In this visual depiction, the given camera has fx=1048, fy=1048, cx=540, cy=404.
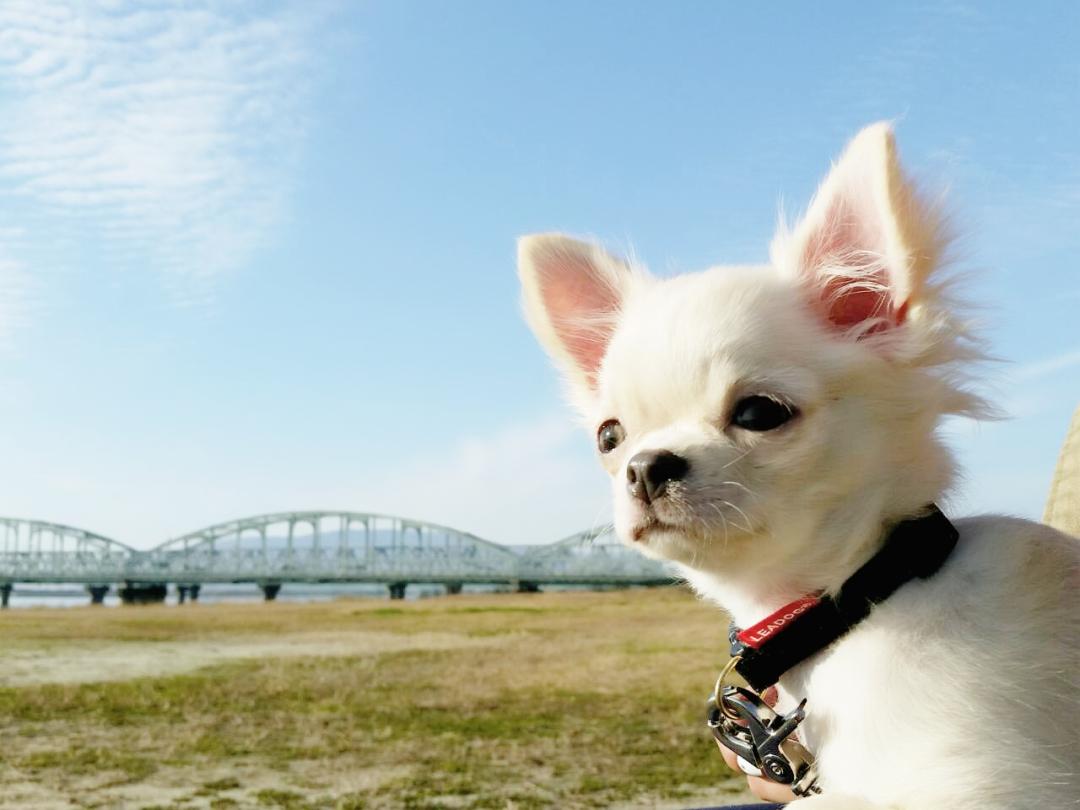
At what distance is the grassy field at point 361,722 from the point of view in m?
7.52

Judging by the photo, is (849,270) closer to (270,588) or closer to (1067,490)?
(1067,490)

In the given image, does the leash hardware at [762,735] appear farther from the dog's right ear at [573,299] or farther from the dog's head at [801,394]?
the dog's right ear at [573,299]

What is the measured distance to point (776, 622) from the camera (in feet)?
6.24

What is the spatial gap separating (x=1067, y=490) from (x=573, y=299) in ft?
5.35

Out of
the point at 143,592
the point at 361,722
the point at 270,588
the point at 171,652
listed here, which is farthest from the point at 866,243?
the point at 143,592

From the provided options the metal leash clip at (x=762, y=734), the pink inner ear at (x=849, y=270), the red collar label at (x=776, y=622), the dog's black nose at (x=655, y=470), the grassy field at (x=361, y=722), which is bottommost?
the grassy field at (x=361, y=722)

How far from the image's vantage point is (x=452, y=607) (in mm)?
31484

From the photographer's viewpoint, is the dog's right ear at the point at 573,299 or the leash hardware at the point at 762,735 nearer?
the leash hardware at the point at 762,735

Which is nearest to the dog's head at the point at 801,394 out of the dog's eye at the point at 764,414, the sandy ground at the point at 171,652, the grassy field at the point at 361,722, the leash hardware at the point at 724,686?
the dog's eye at the point at 764,414

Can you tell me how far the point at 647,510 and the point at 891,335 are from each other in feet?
1.88

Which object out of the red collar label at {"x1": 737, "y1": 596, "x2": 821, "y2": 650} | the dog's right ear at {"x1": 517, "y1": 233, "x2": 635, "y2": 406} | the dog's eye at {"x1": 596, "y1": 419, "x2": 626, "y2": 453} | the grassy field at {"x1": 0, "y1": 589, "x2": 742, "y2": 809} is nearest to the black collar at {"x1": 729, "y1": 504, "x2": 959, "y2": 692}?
the red collar label at {"x1": 737, "y1": 596, "x2": 821, "y2": 650}

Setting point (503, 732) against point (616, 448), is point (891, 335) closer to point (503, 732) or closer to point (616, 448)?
point (616, 448)

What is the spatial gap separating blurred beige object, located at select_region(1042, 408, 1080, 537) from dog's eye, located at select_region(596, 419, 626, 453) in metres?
1.56

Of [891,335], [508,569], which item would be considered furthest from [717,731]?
[508,569]
